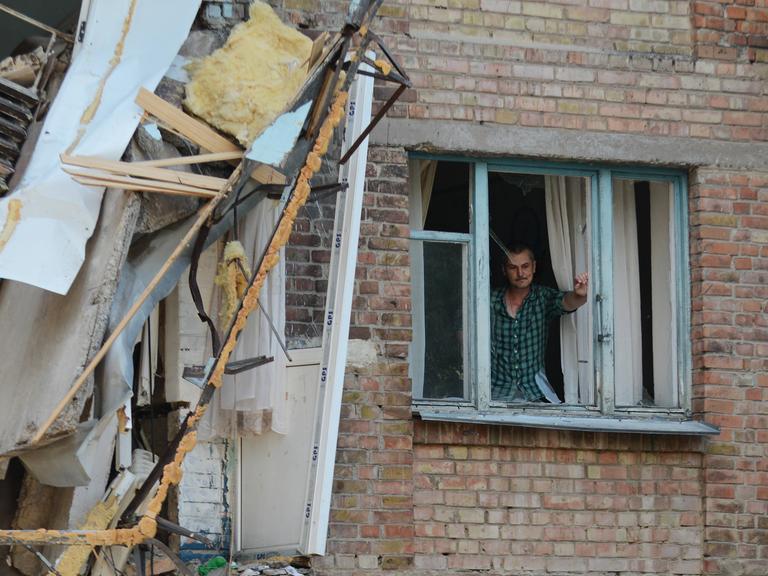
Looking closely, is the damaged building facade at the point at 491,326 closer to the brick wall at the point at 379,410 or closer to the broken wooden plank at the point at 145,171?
the brick wall at the point at 379,410

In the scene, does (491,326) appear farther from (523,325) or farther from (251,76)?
(251,76)

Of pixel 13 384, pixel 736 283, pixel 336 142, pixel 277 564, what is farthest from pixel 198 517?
pixel 736 283

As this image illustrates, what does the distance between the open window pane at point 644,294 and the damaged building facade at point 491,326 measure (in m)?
0.01

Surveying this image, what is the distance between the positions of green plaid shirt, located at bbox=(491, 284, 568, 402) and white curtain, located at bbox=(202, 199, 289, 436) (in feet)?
4.72

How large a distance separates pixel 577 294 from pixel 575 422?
759mm

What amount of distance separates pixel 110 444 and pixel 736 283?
365 centimetres

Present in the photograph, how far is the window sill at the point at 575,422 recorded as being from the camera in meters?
8.39

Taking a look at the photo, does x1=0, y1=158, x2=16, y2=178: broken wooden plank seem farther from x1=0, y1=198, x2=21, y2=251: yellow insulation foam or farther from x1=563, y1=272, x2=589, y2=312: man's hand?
x1=563, y1=272, x2=589, y2=312: man's hand

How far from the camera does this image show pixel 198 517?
7.99m

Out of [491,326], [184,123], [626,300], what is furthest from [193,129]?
[626,300]

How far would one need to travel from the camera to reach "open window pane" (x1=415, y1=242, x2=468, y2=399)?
8.66 m

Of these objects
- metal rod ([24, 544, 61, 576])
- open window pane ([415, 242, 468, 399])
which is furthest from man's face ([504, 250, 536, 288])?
metal rod ([24, 544, 61, 576])

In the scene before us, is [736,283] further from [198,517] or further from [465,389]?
[198,517]

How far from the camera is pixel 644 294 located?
9078mm
